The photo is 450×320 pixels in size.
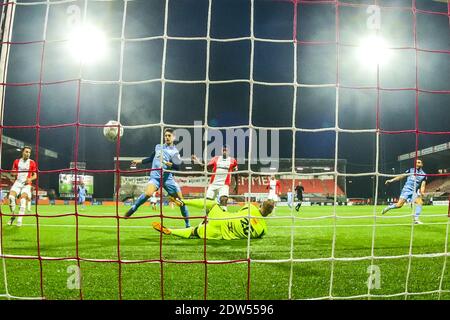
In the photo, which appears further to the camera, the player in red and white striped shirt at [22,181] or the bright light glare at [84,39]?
the player in red and white striped shirt at [22,181]

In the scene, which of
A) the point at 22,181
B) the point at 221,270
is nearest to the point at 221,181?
the point at 22,181

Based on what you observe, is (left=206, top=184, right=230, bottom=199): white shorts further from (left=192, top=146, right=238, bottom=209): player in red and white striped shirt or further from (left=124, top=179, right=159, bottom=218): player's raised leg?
(left=124, top=179, right=159, bottom=218): player's raised leg

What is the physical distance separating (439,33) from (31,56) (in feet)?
93.4

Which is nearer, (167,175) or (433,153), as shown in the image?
(167,175)

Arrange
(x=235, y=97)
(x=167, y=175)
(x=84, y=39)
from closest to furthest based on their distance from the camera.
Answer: (x=84, y=39)
(x=167, y=175)
(x=235, y=97)

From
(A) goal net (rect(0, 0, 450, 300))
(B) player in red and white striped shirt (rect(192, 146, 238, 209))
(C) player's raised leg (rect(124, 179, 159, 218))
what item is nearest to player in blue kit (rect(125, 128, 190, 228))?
(C) player's raised leg (rect(124, 179, 159, 218))

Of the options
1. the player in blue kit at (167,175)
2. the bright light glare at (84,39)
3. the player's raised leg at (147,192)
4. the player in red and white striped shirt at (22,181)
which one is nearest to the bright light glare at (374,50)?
the bright light glare at (84,39)

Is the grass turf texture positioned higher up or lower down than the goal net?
lower down

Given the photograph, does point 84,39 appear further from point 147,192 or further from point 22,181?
point 22,181

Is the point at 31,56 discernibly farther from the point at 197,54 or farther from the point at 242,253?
the point at 242,253

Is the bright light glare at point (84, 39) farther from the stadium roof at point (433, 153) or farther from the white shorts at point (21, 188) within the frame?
the stadium roof at point (433, 153)

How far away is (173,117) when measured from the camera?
3328cm

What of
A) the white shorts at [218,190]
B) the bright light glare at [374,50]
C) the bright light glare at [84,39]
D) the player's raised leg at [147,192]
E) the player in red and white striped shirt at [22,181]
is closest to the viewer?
the bright light glare at [374,50]

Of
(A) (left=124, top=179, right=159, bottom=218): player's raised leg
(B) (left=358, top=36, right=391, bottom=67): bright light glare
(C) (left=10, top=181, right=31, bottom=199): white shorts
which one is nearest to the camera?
(B) (left=358, top=36, right=391, bottom=67): bright light glare
